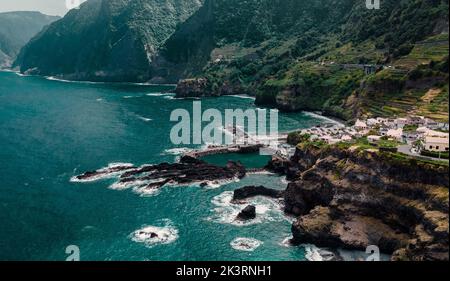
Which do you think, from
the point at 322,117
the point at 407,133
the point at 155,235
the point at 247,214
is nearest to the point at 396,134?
the point at 407,133

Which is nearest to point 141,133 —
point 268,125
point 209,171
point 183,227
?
point 268,125

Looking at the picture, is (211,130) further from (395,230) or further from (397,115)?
(395,230)

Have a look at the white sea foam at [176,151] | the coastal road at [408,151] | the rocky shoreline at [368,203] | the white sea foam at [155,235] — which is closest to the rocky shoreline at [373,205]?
the rocky shoreline at [368,203]

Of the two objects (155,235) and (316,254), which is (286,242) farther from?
(155,235)

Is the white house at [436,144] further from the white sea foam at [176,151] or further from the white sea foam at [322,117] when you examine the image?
the white sea foam at [322,117]

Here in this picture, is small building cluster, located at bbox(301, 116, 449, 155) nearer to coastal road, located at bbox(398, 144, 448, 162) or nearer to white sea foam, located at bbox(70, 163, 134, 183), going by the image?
coastal road, located at bbox(398, 144, 448, 162)
